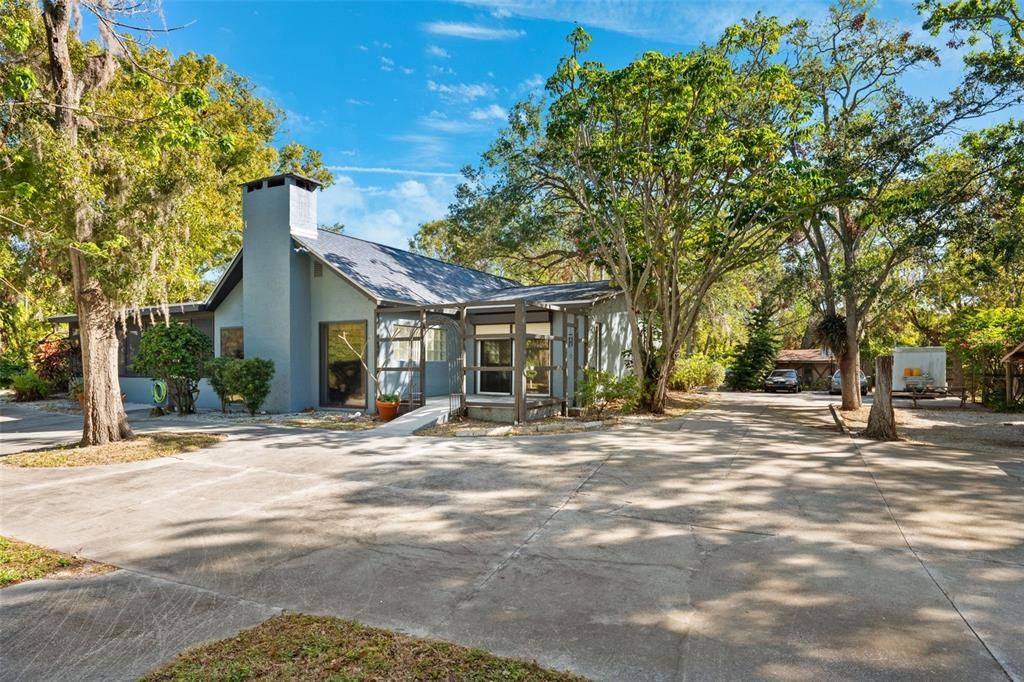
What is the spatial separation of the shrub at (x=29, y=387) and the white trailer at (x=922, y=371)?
30.3 m

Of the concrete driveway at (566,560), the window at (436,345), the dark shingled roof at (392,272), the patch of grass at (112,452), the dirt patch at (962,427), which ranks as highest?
the dark shingled roof at (392,272)

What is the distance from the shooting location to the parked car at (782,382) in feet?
85.3

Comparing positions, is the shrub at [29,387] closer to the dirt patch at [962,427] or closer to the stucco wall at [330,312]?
the stucco wall at [330,312]

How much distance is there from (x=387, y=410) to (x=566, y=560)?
9.19m

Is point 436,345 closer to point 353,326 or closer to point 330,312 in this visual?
point 353,326

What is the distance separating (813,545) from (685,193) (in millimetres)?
10220

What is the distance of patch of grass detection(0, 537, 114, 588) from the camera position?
4.04m

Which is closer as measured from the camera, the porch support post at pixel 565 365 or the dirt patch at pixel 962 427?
the dirt patch at pixel 962 427

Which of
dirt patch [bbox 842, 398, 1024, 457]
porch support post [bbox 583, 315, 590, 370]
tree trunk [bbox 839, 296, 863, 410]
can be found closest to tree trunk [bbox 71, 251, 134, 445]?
porch support post [bbox 583, 315, 590, 370]

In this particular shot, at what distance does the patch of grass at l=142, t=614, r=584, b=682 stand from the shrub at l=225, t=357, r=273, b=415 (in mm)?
11400

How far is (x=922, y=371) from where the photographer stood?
2017cm

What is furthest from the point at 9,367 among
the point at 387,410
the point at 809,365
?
the point at 809,365

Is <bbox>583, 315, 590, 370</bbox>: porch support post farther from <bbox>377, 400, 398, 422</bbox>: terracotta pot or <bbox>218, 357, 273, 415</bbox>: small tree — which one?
<bbox>218, 357, 273, 415</bbox>: small tree

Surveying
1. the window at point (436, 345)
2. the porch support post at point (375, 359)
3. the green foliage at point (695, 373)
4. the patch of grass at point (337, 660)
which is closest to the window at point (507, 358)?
the window at point (436, 345)
